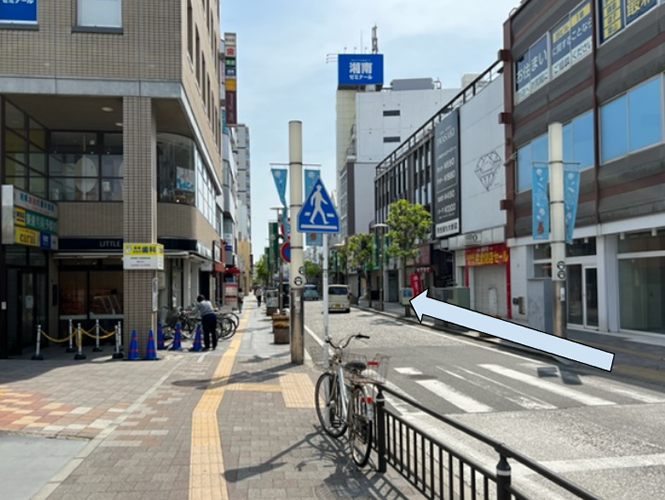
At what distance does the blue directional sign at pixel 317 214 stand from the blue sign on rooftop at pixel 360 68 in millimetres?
90836

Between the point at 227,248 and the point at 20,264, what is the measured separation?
1371 inches

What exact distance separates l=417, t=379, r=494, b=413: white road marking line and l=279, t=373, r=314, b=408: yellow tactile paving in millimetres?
2091

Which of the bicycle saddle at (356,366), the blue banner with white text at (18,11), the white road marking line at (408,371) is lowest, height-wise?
the white road marking line at (408,371)

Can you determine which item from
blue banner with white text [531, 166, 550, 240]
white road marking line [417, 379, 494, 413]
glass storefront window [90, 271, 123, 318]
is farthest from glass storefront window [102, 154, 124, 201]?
blue banner with white text [531, 166, 550, 240]

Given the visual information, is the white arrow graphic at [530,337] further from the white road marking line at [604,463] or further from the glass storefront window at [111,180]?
the glass storefront window at [111,180]

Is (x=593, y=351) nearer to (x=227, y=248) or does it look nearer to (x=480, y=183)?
(x=480, y=183)

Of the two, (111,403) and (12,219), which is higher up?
(12,219)

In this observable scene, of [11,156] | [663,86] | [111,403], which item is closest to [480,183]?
[663,86]

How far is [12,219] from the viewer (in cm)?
1266

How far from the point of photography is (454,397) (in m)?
9.25

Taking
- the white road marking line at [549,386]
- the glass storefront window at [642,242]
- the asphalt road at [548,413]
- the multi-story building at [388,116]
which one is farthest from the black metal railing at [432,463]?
the multi-story building at [388,116]

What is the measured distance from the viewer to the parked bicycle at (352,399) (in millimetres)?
5582

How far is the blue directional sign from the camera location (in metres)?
11.4

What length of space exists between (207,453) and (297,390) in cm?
381
